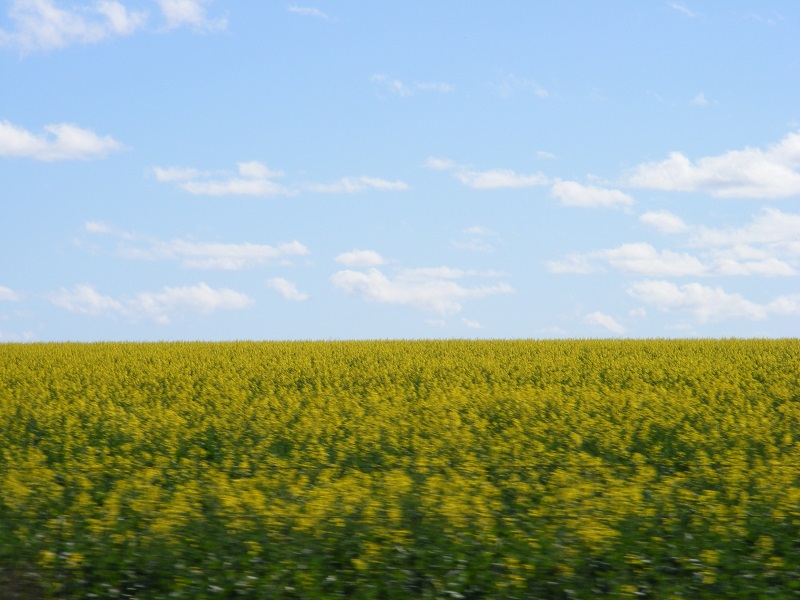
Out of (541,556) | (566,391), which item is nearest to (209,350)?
(566,391)

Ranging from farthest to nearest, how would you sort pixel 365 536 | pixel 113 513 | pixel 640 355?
pixel 640 355, pixel 113 513, pixel 365 536

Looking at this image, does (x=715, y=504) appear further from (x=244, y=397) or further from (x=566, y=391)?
(x=244, y=397)

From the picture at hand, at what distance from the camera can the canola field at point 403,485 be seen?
24.3ft

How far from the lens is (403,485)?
952 cm

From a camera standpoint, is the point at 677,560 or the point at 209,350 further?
the point at 209,350

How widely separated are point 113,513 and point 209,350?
24.9 metres

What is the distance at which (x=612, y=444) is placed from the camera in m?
13.8

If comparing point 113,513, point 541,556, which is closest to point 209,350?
point 113,513

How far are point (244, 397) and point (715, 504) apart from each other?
38.0 ft

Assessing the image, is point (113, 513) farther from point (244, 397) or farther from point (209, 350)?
point (209, 350)

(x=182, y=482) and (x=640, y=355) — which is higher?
(x=640, y=355)

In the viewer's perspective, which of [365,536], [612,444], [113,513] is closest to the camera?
[365,536]

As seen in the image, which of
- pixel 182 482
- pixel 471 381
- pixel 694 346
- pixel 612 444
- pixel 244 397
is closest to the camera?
pixel 182 482

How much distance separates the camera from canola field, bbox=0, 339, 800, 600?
7.42 metres
